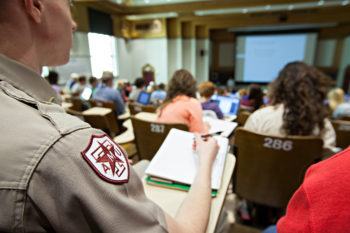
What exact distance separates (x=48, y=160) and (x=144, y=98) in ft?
14.4

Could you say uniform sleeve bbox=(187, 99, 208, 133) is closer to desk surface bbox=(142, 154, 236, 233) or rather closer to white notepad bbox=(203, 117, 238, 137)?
white notepad bbox=(203, 117, 238, 137)

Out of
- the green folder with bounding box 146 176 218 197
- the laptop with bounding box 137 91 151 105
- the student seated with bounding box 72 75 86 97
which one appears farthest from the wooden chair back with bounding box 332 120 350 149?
the student seated with bounding box 72 75 86 97

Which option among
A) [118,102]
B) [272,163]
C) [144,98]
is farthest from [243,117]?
[144,98]

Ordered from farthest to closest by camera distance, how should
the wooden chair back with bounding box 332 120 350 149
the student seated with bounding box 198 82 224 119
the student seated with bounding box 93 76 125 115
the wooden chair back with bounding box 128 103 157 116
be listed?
the student seated with bounding box 93 76 125 115 < the wooden chair back with bounding box 128 103 157 116 < the student seated with bounding box 198 82 224 119 < the wooden chair back with bounding box 332 120 350 149

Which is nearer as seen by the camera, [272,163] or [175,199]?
[175,199]

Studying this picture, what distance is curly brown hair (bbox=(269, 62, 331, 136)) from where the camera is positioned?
4.75 ft

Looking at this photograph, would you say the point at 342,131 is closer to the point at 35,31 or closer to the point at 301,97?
the point at 301,97

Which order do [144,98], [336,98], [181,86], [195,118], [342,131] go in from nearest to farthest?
[195,118] → [342,131] → [181,86] → [336,98] → [144,98]

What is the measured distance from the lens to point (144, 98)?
4.68 metres

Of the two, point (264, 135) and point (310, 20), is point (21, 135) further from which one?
point (310, 20)

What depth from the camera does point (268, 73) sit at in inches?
406

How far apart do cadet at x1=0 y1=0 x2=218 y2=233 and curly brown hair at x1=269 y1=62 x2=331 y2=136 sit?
124cm

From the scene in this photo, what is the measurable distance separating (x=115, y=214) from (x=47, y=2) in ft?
1.40

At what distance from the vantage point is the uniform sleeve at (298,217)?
1.38 feet
